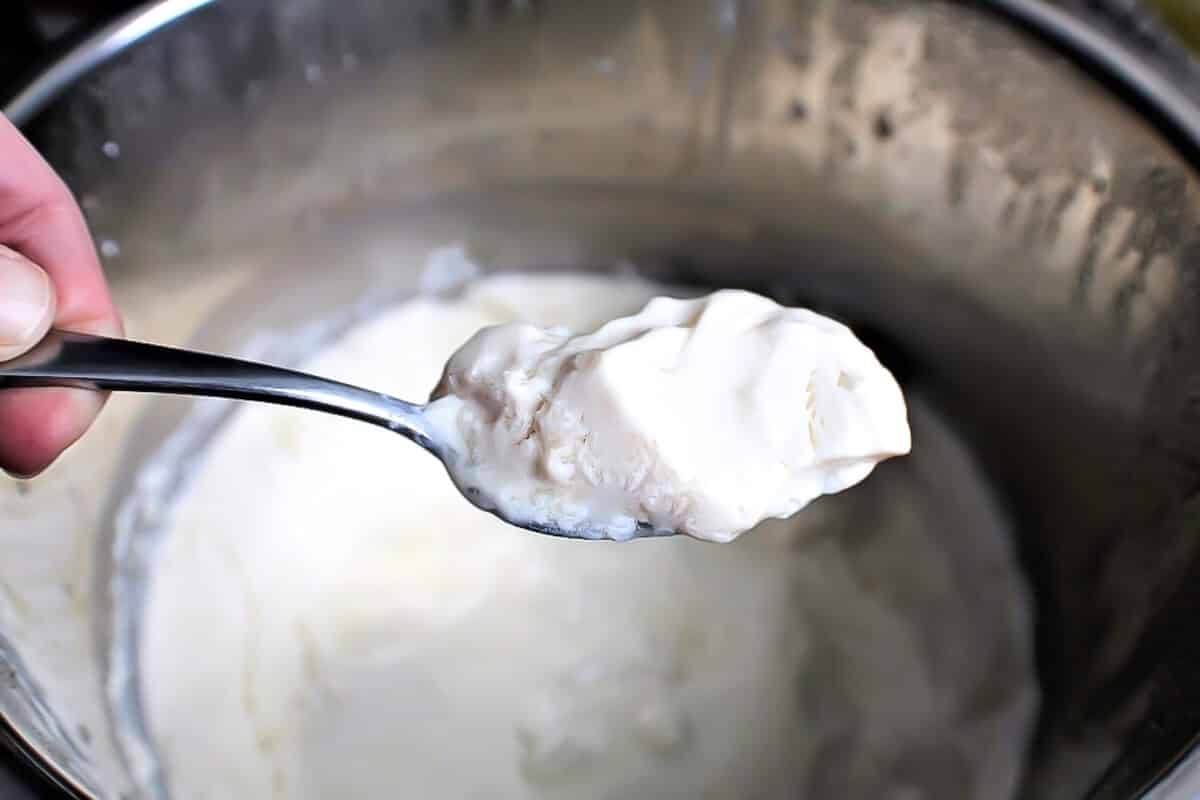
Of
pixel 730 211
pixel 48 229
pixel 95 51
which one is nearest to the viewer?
pixel 48 229

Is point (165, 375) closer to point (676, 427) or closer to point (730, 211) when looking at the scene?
point (676, 427)

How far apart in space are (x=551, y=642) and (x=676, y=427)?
12.8 inches

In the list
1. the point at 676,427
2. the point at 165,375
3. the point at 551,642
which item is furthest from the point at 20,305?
the point at 551,642

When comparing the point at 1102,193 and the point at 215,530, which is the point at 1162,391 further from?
the point at 215,530

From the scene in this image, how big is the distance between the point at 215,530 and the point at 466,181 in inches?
14.8

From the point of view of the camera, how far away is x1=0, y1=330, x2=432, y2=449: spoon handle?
0.52 metres

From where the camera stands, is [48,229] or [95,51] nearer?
[48,229]

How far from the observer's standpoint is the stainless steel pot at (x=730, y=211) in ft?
2.39

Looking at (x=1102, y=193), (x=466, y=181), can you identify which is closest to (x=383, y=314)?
(x=466, y=181)

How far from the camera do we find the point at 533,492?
21.9 inches

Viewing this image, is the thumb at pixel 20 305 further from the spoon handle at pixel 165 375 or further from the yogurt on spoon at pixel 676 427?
the yogurt on spoon at pixel 676 427

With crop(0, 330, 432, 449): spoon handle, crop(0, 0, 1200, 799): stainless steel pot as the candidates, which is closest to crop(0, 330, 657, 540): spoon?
crop(0, 330, 432, 449): spoon handle

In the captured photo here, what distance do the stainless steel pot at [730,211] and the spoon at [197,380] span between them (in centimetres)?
19

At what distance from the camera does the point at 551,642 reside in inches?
31.7
